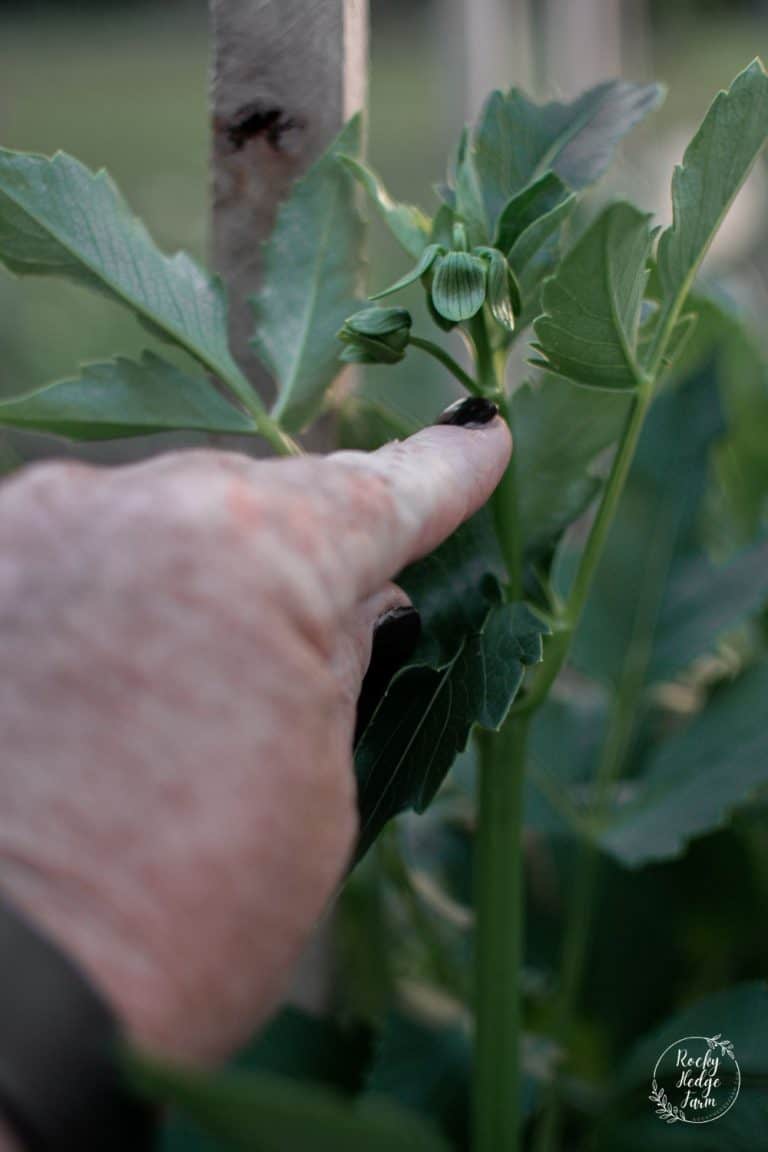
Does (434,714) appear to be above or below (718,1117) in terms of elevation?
above

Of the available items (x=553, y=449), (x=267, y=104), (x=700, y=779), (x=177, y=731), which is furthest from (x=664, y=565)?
(x=177, y=731)

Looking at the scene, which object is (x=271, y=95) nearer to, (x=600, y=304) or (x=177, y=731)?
(x=600, y=304)

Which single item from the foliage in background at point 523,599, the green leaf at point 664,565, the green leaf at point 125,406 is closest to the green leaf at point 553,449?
the foliage in background at point 523,599

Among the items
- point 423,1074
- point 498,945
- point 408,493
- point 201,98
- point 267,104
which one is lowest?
point 423,1074

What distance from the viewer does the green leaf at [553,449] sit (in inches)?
19.3

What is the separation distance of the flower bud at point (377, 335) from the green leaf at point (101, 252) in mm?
70

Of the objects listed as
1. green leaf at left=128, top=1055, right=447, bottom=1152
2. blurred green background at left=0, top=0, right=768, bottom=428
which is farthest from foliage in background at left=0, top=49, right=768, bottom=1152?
blurred green background at left=0, top=0, right=768, bottom=428

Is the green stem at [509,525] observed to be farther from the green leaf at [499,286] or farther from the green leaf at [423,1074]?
the green leaf at [423,1074]

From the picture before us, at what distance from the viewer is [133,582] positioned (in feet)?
1.00

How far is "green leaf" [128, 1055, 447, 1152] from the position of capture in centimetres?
23

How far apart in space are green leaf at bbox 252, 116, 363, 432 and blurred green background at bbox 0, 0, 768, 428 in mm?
139

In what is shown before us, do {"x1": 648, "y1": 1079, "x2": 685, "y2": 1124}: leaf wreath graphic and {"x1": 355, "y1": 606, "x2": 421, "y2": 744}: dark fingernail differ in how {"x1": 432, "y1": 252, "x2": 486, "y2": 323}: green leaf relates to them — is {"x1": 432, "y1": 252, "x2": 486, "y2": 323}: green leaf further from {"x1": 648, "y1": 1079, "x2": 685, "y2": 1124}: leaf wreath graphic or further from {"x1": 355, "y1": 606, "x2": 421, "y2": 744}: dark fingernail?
{"x1": 648, "y1": 1079, "x2": 685, "y2": 1124}: leaf wreath graphic

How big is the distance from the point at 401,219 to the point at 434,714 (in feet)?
0.67

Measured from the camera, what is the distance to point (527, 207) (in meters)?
0.44
